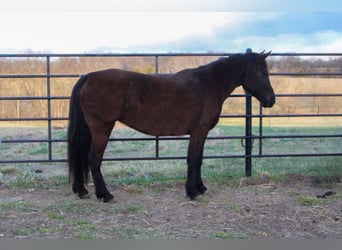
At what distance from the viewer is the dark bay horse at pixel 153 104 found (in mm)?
4512

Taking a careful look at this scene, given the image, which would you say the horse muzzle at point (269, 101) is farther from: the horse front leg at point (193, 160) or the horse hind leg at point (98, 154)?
the horse hind leg at point (98, 154)

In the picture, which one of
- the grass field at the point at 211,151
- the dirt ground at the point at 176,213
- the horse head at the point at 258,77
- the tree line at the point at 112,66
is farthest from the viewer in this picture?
the tree line at the point at 112,66

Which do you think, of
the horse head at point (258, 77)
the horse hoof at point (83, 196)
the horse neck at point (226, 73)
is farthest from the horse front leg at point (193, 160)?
the horse hoof at point (83, 196)

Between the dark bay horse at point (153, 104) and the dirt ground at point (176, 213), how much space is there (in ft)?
1.12

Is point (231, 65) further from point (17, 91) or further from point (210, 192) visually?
point (17, 91)

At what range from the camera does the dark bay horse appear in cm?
451

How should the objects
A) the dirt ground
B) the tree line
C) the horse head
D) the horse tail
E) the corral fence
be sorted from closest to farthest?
1. the dirt ground
2. the horse tail
3. the horse head
4. the corral fence
5. the tree line

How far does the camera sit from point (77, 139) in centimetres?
464

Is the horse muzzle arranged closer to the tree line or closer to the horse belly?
the horse belly

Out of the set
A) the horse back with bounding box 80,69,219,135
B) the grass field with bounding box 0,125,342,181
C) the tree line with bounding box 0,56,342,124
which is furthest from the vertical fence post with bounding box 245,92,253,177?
the tree line with bounding box 0,56,342,124

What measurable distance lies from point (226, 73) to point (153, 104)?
989 millimetres

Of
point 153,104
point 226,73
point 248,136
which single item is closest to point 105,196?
point 153,104

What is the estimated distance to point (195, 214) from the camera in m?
4.13

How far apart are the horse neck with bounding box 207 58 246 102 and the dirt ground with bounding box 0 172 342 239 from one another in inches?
51.2
